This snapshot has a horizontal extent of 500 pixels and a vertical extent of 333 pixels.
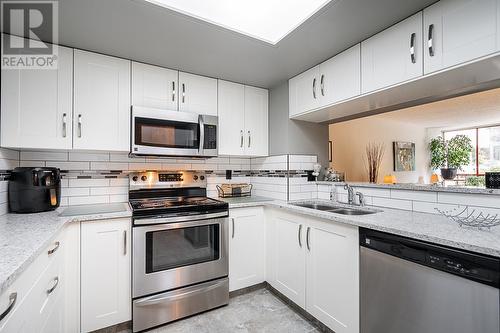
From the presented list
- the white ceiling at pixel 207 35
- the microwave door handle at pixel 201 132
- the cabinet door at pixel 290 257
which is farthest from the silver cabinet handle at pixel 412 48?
the microwave door handle at pixel 201 132

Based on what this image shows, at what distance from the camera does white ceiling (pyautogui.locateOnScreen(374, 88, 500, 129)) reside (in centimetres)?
337

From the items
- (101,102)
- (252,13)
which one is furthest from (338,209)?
(101,102)

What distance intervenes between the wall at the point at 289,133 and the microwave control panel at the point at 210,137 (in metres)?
0.73

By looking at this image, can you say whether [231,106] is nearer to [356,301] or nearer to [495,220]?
[356,301]

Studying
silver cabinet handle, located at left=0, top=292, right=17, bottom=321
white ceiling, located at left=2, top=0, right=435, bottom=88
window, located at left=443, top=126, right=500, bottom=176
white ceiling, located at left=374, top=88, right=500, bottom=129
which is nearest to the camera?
silver cabinet handle, located at left=0, top=292, right=17, bottom=321

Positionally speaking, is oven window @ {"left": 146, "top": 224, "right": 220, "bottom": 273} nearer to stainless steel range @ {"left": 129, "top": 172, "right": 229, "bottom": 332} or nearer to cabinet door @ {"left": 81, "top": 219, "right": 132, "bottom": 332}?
stainless steel range @ {"left": 129, "top": 172, "right": 229, "bottom": 332}

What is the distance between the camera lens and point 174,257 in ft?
6.38

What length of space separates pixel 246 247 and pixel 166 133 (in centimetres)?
131

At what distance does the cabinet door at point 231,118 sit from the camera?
8.28 ft

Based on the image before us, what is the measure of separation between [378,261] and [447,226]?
42 cm

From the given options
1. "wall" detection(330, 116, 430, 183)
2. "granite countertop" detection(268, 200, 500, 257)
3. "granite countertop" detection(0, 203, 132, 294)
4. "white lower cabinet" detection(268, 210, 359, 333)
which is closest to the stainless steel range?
"granite countertop" detection(0, 203, 132, 294)

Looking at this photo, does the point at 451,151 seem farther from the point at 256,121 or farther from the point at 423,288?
the point at 423,288

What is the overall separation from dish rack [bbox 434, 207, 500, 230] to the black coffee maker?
2720 millimetres

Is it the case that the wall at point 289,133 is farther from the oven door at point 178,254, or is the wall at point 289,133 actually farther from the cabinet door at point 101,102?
the cabinet door at point 101,102
